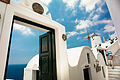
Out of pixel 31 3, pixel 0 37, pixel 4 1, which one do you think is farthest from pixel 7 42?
pixel 31 3

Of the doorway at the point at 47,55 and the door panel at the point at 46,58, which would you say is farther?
the door panel at the point at 46,58

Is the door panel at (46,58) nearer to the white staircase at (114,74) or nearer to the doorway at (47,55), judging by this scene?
the doorway at (47,55)

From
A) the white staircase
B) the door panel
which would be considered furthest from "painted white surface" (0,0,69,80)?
the white staircase

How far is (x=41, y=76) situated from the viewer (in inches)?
108

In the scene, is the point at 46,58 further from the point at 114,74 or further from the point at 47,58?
the point at 114,74

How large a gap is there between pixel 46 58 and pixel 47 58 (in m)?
0.06

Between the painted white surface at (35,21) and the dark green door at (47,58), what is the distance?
0.17 metres

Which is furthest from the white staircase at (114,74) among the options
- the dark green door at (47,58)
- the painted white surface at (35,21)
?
the dark green door at (47,58)

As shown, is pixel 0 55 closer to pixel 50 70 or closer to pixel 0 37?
pixel 0 37

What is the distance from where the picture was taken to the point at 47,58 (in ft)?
8.77

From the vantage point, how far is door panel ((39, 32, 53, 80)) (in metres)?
2.50

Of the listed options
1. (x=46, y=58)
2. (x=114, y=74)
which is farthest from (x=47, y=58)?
(x=114, y=74)

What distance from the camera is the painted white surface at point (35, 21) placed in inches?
53.8

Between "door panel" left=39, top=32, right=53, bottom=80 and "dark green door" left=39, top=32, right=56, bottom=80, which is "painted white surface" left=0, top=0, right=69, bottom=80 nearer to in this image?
"dark green door" left=39, top=32, right=56, bottom=80
